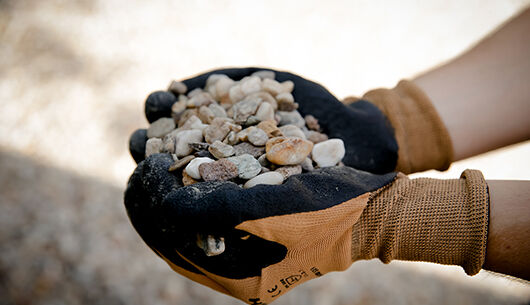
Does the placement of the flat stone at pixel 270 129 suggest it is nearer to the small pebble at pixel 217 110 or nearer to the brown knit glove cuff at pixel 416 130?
the small pebble at pixel 217 110

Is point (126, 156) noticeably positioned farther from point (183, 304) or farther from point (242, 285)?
point (242, 285)

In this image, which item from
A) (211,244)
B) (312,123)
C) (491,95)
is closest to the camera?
(211,244)

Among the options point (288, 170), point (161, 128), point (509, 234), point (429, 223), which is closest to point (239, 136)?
point (288, 170)

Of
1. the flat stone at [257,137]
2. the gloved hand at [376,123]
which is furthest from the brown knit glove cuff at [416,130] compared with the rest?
the flat stone at [257,137]

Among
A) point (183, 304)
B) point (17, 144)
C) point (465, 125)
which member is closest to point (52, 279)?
point (183, 304)

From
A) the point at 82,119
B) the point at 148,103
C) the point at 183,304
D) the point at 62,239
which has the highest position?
the point at 148,103

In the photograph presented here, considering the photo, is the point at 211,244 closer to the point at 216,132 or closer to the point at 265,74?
the point at 216,132
